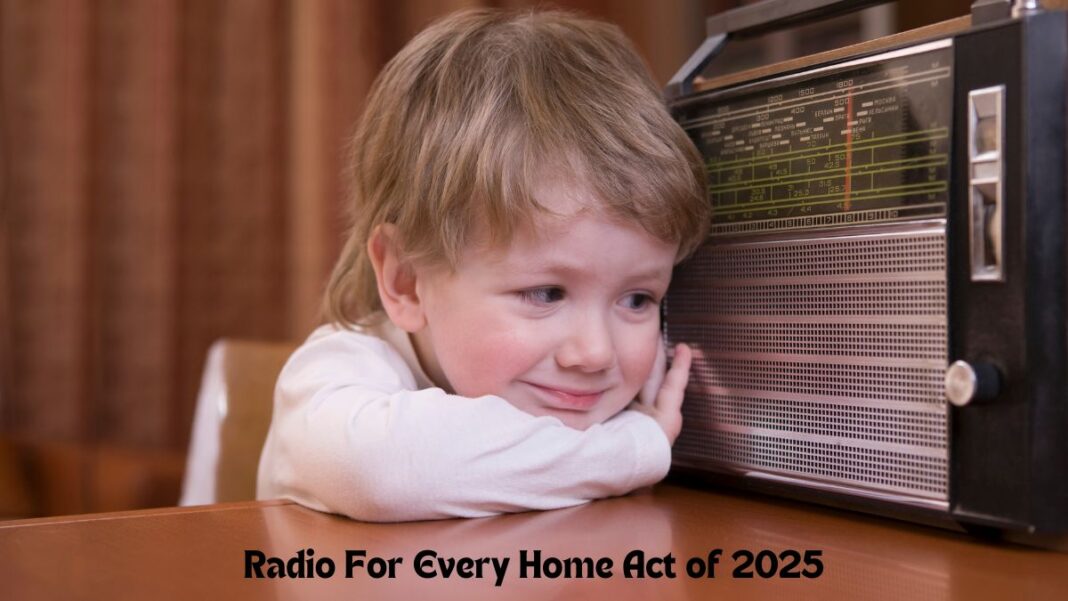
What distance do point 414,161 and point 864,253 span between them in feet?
1.14

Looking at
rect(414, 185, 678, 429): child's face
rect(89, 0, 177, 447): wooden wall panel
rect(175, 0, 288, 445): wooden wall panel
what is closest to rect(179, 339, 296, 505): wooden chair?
rect(414, 185, 678, 429): child's face

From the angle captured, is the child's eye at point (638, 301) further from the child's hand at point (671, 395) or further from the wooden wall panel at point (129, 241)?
the wooden wall panel at point (129, 241)

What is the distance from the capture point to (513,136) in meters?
0.82

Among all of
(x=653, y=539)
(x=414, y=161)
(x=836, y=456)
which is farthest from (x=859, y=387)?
(x=414, y=161)

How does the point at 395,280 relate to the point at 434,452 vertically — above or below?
above

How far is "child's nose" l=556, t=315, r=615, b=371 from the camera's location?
0.82m

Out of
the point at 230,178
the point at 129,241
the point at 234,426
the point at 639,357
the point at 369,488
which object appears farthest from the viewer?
the point at 129,241

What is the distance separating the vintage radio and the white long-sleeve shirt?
0.10 meters

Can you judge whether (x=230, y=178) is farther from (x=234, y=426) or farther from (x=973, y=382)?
(x=973, y=382)

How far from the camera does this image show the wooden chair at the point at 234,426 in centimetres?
137

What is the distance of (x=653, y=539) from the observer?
71 cm

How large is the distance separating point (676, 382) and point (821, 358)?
0.14 m

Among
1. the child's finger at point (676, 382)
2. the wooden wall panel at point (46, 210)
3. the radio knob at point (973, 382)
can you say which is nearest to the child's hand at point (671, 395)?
the child's finger at point (676, 382)

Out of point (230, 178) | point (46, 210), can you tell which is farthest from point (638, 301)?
point (46, 210)
